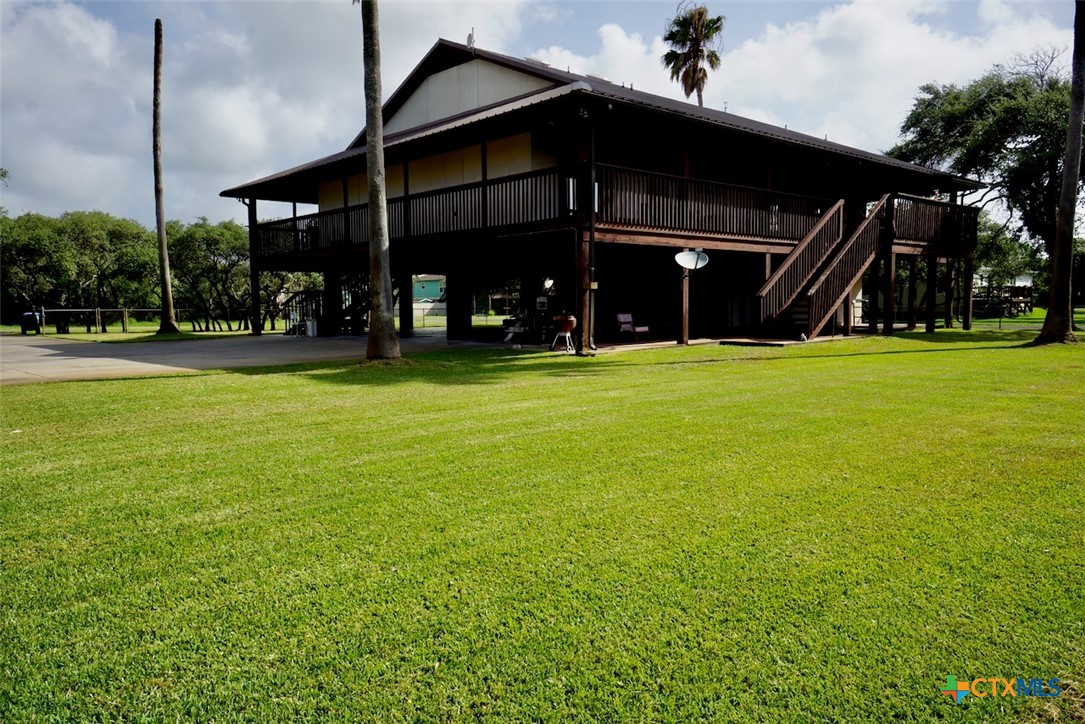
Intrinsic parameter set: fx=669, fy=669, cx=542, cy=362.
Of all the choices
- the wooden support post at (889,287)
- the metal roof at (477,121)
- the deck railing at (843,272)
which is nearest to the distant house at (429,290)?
the metal roof at (477,121)

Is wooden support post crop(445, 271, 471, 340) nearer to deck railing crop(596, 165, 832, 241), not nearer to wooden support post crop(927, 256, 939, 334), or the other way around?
deck railing crop(596, 165, 832, 241)

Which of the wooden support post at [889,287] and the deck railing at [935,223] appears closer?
the wooden support post at [889,287]

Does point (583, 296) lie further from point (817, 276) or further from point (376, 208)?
point (817, 276)

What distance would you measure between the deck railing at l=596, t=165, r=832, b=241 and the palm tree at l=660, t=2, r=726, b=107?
1562cm

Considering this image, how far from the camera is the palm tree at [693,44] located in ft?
101

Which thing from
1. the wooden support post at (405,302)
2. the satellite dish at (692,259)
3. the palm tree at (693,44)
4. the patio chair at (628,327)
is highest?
the palm tree at (693,44)

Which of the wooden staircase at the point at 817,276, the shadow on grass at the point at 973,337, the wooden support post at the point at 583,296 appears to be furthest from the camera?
the shadow on grass at the point at 973,337

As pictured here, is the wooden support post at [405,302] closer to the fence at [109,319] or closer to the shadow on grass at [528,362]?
the shadow on grass at [528,362]

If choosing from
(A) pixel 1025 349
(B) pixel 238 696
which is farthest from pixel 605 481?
(A) pixel 1025 349

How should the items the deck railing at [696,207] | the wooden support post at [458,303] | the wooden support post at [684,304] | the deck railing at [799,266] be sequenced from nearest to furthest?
1. the deck railing at [696,207]
2. the wooden support post at [684,304]
3. the deck railing at [799,266]
4. the wooden support post at [458,303]

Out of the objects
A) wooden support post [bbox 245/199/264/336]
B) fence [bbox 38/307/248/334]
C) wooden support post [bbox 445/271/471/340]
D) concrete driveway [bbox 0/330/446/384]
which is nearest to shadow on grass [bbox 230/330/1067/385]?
concrete driveway [bbox 0/330/446/384]

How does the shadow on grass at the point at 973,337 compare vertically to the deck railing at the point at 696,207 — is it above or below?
below

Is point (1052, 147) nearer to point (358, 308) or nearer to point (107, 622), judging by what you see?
point (358, 308)

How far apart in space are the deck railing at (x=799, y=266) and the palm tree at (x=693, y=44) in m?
16.3
